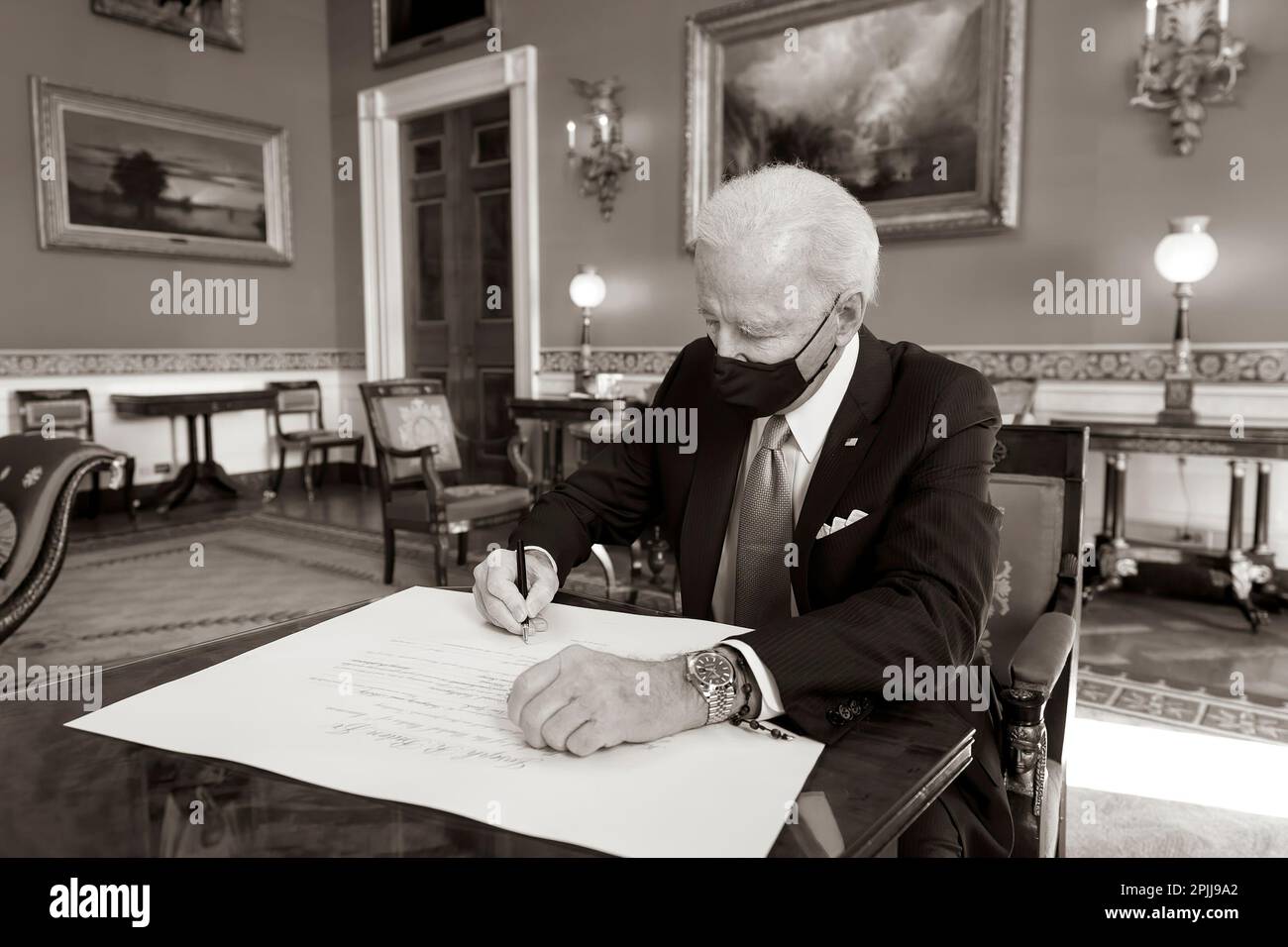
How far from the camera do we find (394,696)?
955 mm

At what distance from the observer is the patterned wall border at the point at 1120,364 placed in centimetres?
430

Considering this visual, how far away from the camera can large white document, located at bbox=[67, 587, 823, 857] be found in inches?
27.7

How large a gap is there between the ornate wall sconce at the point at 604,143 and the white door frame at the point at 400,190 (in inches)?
23.6

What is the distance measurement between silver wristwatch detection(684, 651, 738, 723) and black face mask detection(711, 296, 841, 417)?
538 mm

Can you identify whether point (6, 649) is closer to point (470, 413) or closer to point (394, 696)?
point (394, 696)

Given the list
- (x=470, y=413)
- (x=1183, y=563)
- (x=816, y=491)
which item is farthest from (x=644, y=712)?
(x=470, y=413)

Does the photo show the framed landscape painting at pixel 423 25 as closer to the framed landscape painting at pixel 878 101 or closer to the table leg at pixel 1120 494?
the framed landscape painting at pixel 878 101

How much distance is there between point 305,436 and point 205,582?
2.97 meters

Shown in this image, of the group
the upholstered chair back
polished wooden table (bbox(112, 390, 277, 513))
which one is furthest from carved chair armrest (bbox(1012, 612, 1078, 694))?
polished wooden table (bbox(112, 390, 277, 513))

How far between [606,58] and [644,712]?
6.41 m

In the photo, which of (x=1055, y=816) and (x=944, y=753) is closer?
(x=944, y=753)

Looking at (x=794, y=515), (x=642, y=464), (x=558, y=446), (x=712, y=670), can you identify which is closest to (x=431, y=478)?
(x=558, y=446)

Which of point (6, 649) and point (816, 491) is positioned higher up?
point (816, 491)
